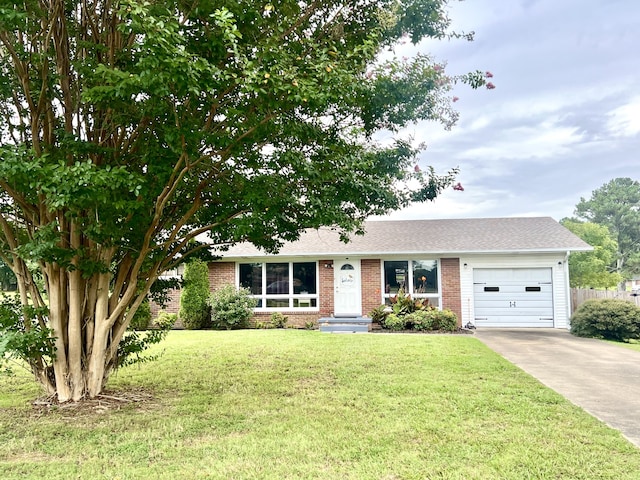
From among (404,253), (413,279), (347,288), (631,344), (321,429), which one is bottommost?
(631,344)

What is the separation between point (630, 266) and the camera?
4719 centimetres

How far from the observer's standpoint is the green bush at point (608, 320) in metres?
12.7

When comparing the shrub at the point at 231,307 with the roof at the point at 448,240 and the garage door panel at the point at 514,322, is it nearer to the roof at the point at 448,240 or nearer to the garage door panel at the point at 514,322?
the roof at the point at 448,240

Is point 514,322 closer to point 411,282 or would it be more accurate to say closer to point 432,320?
point 432,320

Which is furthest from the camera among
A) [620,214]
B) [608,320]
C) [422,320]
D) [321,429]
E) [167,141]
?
[620,214]

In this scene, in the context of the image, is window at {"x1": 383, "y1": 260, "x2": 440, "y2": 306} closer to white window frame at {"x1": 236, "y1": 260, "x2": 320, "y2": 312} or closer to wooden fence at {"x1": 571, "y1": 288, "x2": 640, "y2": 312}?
white window frame at {"x1": 236, "y1": 260, "x2": 320, "y2": 312}

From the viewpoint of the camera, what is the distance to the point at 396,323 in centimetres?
1457

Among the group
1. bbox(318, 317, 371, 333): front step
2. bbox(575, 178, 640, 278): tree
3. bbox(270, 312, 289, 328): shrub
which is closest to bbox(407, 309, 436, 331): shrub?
bbox(318, 317, 371, 333): front step

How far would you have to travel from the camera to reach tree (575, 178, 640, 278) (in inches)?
1871

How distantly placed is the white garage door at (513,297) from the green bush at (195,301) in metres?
9.22

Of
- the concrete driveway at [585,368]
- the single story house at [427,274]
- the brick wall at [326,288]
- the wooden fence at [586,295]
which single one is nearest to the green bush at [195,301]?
the single story house at [427,274]

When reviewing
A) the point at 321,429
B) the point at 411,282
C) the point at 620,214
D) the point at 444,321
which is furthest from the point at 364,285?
the point at 620,214

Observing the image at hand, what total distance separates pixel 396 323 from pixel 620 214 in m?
45.2

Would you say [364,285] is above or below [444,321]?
above
